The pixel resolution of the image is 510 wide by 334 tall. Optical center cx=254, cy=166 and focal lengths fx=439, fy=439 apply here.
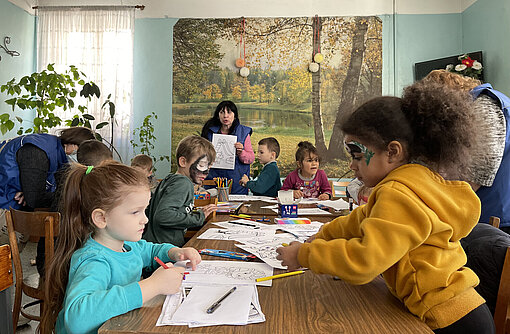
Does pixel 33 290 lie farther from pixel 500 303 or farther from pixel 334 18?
pixel 334 18

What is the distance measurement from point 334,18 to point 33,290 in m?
4.73

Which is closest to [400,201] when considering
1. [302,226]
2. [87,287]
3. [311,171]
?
[87,287]

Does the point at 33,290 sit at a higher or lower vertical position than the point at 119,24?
lower

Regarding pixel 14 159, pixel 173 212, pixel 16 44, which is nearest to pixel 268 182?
pixel 173 212

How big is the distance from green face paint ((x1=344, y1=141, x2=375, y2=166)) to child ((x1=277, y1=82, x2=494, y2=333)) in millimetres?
24

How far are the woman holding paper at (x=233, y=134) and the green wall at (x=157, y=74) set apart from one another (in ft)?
5.45

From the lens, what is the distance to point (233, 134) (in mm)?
4277

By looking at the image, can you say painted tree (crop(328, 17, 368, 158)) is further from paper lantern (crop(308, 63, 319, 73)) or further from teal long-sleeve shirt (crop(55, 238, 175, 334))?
teal long-sleeve shirt (crop(55, 238, 175, 334))

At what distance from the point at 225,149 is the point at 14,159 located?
73.9 inches

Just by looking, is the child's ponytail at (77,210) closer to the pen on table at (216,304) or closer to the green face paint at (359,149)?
the pen on table at (216,304)

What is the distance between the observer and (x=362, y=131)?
1096 millimetres

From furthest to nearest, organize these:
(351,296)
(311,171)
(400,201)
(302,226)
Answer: (311,171), (302,226), (351,296), (400,201)

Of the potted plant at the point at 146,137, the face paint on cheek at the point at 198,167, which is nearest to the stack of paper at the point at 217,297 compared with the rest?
the face paint on cheek at the point at 198,167

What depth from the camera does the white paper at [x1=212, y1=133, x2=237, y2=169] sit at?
419 centimetres
